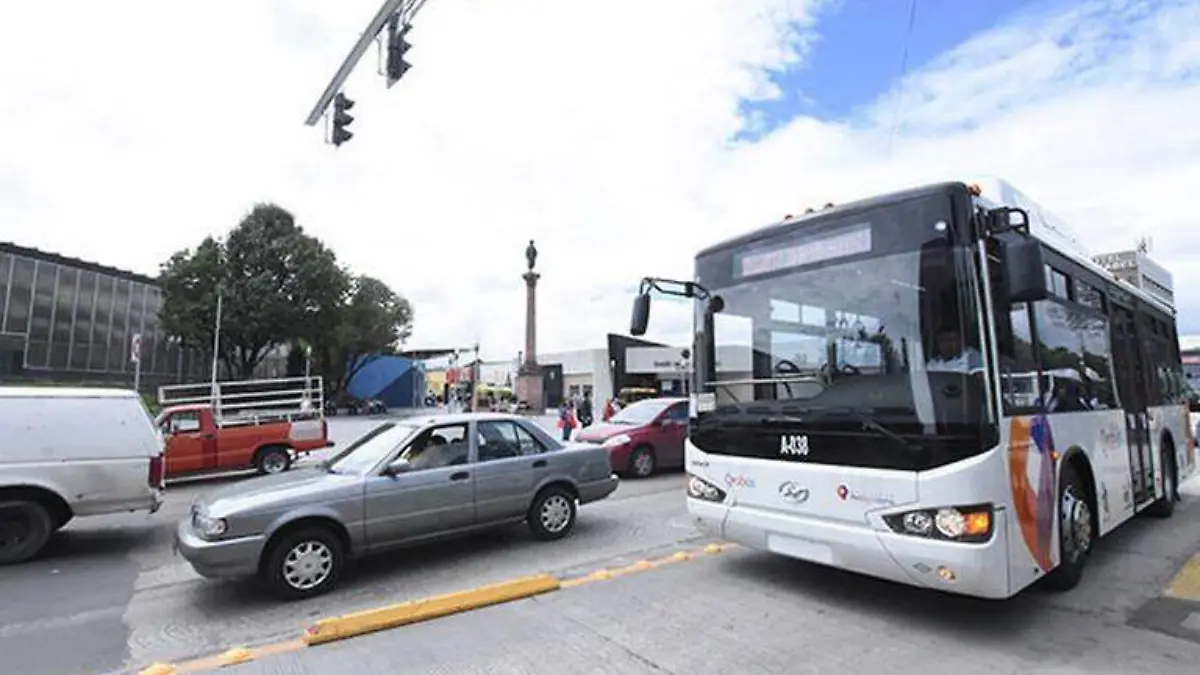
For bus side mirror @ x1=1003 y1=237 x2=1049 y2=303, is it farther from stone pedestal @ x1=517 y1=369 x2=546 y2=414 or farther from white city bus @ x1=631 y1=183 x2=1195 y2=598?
stone pedestal @ x1=517 y1=369 x2=546 y2=414

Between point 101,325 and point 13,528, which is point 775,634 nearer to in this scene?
point 13,528

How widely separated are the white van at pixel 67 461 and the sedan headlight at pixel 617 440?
7.28 metres

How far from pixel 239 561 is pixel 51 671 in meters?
1.30

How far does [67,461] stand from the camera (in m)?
7.29

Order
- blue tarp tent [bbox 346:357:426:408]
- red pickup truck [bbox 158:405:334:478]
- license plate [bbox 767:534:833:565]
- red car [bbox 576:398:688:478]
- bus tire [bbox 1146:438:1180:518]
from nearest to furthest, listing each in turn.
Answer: license plate [bbox 767:534:833:565], bus tire [bbox 1146:438:1180:518], red pickup truck [bbox 158:405:334:478], red car [bbox 576:398:688:478], blue tarp tent [bbox 346:357:426:408]

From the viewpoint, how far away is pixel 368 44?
10156mm

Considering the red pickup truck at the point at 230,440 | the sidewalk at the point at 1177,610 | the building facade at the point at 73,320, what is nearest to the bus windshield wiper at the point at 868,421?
the sidewalk at the point at 1177,610

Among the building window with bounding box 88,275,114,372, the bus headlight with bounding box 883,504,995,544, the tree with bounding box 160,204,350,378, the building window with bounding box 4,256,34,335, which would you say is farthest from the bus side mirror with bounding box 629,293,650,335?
the building window with bounding box 88,275,114,372

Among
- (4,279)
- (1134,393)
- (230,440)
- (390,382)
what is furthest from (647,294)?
(390,382)

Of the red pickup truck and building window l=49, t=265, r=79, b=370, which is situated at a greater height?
building window l=49, t=265, r=79, b=370

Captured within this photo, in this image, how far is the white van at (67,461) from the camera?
7.04 meters

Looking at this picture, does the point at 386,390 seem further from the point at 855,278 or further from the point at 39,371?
the point at 855,278

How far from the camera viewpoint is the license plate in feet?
15.6

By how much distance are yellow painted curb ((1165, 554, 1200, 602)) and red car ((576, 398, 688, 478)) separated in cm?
783
